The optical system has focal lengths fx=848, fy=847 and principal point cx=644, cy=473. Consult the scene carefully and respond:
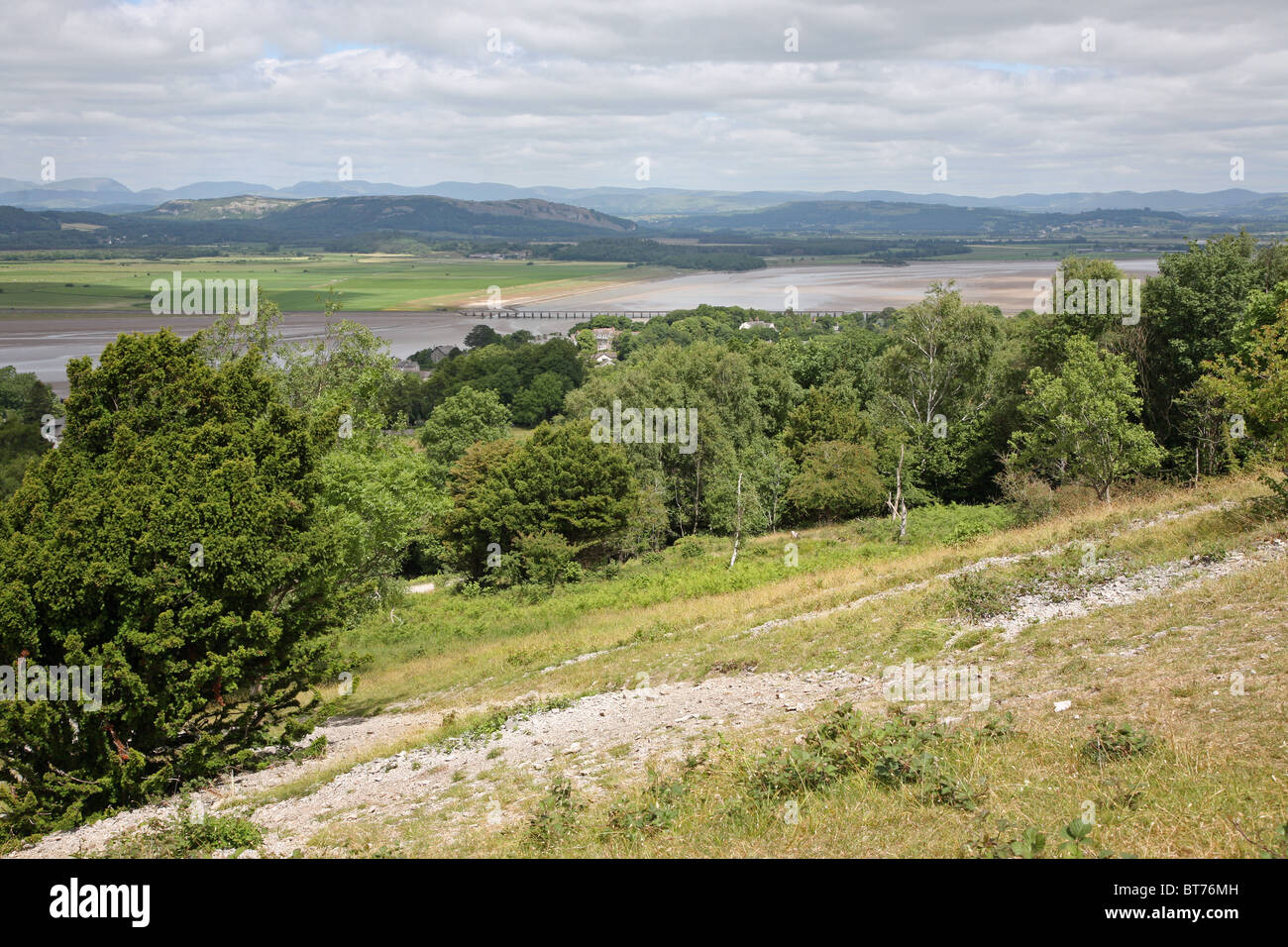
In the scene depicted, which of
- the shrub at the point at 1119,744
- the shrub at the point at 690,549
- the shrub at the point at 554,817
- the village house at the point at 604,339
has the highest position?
the village house at the point at 604,339

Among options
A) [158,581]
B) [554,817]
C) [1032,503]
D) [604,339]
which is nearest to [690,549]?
[1032,503]

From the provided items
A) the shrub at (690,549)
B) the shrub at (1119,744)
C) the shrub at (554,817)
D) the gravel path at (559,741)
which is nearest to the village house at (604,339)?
the shrub at (690,549)

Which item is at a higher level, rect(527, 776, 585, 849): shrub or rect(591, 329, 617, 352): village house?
rect(591, 329, 617, 352): village house

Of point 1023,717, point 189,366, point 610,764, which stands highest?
point 189,366

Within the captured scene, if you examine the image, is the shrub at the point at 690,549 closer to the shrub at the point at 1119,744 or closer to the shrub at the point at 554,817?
the shrub at the point at 554,817

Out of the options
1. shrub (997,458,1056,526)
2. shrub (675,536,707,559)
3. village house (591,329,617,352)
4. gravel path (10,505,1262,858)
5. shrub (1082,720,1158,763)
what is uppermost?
village house (591,329,617,352)

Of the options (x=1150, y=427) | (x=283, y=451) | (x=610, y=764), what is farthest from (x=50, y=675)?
(x=1150, y=427)

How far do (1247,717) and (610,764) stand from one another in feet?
26.4

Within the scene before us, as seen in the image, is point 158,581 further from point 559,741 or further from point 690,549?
point 690,549

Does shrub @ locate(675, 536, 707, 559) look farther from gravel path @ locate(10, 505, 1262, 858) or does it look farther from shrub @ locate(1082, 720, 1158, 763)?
shrub @ locate(1082, 720, 1158, 763)

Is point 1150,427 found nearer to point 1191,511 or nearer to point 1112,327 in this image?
point 1112,327

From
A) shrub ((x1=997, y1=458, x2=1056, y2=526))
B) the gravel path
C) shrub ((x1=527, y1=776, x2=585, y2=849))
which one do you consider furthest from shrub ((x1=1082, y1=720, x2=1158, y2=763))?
shrub ((x1=997, y1=458, x2=1056, y2=526))

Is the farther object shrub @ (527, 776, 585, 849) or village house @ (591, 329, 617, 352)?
village house @ (591, 329, 617, 352)

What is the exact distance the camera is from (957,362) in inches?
2093
